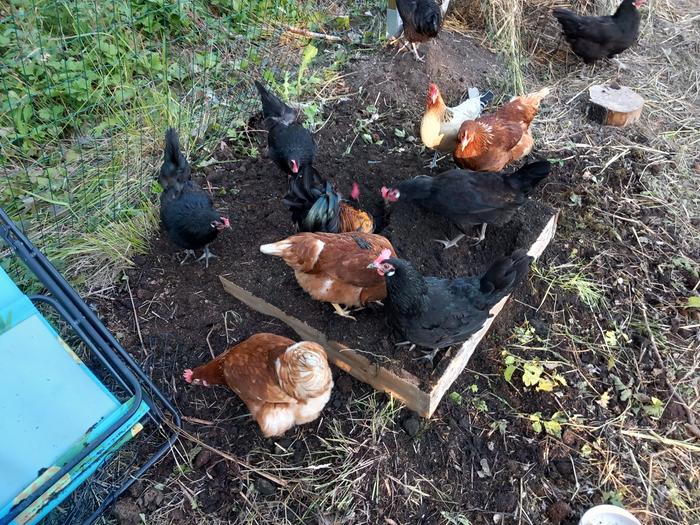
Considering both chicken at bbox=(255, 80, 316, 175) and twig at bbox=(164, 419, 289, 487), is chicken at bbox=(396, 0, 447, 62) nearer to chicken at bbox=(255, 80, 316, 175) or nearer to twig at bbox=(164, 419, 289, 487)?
chicken at bbox=(255, 80, 316, 175)

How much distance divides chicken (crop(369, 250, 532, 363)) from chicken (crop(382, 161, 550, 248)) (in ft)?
2.08

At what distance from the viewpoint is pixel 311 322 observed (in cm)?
Result: 287

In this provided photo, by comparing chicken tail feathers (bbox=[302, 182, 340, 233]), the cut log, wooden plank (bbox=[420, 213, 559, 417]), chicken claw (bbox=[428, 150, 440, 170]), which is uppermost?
chicken tail feathers (bbox=[302, 182, 340, 233])

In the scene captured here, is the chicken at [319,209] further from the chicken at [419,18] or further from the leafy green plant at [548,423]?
the chicken at [419,18]

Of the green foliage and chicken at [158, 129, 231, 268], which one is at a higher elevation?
the green foliage

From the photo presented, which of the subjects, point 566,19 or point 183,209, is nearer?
point 183,209

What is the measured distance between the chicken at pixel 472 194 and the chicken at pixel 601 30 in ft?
9.66

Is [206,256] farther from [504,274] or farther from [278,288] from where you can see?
[504,274]

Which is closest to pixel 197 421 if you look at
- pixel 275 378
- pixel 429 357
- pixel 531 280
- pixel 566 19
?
pixel 275 378

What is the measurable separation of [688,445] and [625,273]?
1.23 m

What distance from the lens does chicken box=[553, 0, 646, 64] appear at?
5.05m

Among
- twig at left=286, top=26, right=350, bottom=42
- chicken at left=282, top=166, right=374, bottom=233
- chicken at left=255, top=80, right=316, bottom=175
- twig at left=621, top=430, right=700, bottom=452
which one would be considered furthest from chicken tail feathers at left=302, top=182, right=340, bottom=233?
twig at left=286, top=26, right=350, bottom=42

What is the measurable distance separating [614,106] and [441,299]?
131 inches

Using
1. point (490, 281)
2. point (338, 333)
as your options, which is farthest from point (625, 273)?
point (338, 333)
